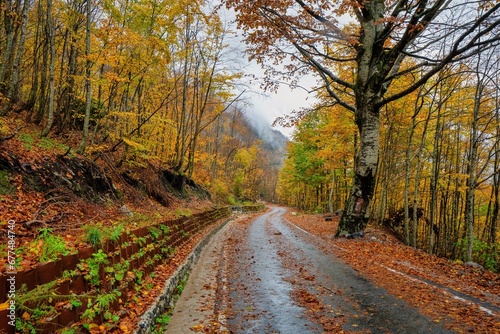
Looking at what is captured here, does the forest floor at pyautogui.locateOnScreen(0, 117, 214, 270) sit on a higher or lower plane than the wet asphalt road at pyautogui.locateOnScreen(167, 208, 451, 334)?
higher

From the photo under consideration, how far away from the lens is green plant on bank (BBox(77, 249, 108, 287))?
3514mm

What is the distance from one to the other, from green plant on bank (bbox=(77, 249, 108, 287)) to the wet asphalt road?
1885mm

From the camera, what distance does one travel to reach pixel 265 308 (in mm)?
5176

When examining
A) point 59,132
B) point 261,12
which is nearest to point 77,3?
point 59,132

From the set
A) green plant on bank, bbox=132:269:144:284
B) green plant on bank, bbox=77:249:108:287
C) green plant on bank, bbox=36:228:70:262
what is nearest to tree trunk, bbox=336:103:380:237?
green plant on bank, bbox=132:269:144:284

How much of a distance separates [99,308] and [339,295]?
4040 millimetres

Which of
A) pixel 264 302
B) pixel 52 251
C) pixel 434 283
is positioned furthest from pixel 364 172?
pixel 52 251

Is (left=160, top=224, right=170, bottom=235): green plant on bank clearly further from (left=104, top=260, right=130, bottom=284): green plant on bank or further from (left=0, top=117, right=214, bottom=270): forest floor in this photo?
(left=104, top=260, right=130, bottom=284): green plant on bank

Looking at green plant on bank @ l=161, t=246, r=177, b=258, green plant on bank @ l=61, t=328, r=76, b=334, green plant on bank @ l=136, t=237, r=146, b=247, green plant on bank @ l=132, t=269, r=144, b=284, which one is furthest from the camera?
green plant on bank @ l=161, t=246, r=177, b=258

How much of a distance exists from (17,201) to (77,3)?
10211 mm

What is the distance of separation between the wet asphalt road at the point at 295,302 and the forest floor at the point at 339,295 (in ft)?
0.05

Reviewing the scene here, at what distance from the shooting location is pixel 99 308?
3.50 m

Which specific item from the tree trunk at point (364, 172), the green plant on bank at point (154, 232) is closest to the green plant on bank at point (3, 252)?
the green plant on bank at point (154, 232)

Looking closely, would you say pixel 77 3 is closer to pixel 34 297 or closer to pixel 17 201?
pixel 17 201
